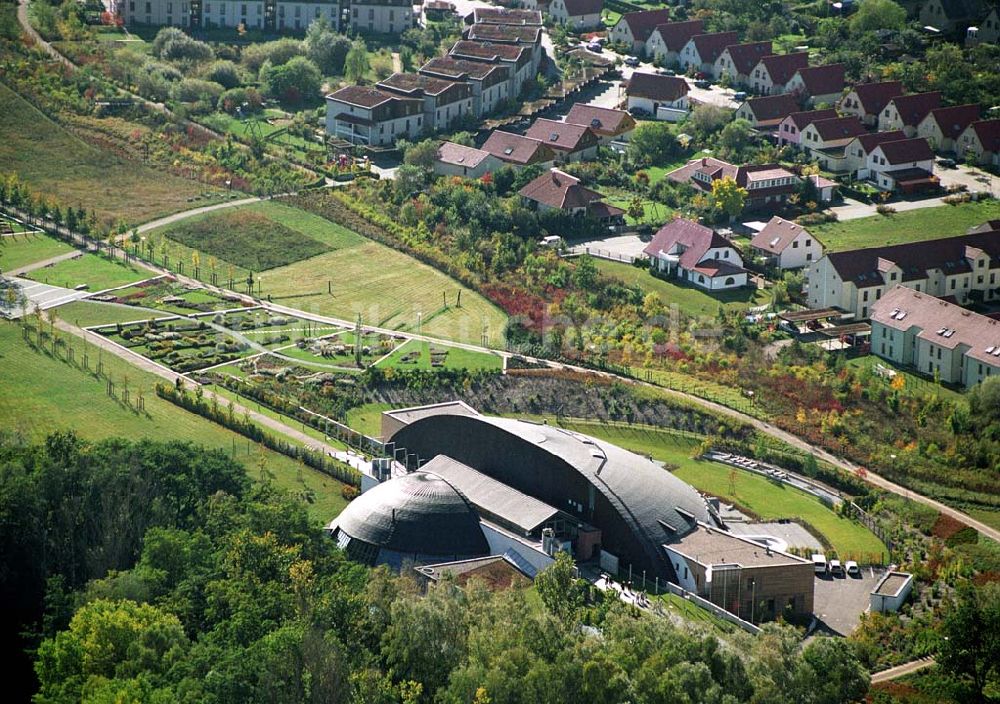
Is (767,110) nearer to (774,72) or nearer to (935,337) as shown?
(774,72)

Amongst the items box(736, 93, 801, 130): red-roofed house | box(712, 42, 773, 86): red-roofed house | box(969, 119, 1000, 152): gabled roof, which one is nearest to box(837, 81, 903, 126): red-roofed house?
box(736, 93, 801, 130): red-roofed house

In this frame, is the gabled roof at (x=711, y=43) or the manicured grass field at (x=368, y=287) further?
the gabled roof at (x=711, y=43)

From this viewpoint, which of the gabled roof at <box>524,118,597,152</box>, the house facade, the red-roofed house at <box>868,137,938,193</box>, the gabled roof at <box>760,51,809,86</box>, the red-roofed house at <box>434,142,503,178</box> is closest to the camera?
the red-roofed house at <box>868,137,938,193</box>

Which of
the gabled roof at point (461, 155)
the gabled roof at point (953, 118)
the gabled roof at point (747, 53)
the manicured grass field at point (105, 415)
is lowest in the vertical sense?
the manicured grass field at point (105, 415)

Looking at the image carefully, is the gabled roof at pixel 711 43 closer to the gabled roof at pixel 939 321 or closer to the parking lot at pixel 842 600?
the gabled roof at pixel 939 321

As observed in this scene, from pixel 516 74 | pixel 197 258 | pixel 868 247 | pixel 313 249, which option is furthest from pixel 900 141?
pixel 197 258

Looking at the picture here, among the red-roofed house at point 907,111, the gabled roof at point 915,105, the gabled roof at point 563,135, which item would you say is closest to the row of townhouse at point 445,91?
the gabled roof at point 563,135

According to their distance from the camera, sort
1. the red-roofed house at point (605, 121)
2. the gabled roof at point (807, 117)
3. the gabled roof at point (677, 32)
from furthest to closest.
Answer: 1. the gabled roof at point (677, 32)
2. the red-roofed house at point (605, 121)
3. the gabled roof at point (807, 117)

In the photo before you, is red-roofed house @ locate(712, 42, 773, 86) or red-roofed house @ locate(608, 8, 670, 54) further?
red-roofed house @ locate(608, 8, 670, 54)

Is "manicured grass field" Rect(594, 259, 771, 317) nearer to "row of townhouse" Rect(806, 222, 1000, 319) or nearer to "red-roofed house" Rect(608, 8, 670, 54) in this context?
"row of townhouse" Rect(806, 222, 1000, 319)
